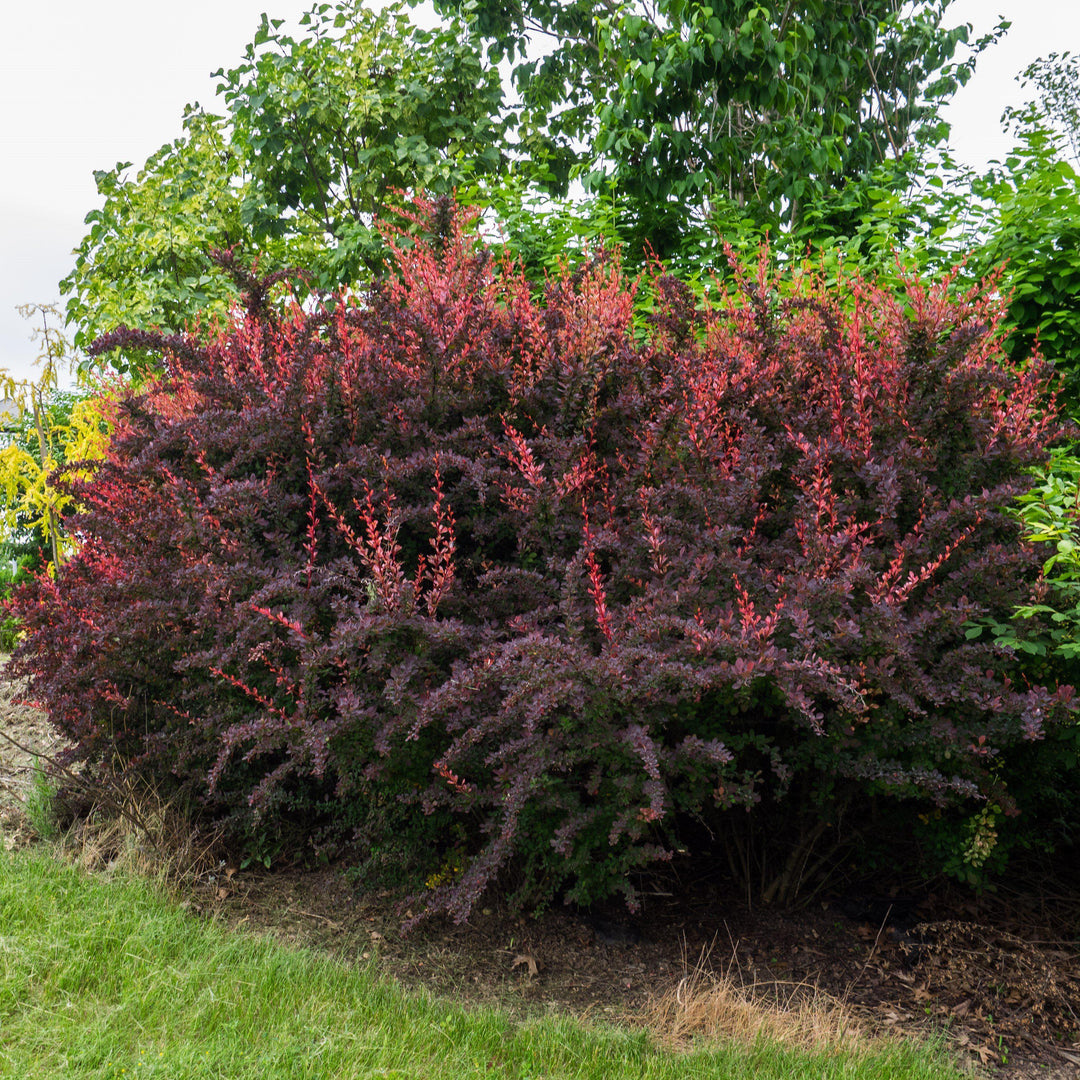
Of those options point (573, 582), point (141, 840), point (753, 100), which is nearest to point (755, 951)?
point (573, 582)

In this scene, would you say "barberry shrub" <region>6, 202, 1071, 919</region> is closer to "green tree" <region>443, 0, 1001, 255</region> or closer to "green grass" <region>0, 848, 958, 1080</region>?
"green grass" <region>0, 848, 958, 1080</region>

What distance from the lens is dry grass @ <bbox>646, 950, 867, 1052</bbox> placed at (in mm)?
2887

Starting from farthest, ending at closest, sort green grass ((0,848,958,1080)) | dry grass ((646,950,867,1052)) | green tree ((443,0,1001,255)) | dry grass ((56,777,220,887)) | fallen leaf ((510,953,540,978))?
green tree ((443,0,1001,255)) → dry grass ((56,777,220,887)) → fallen leaf ((510,953,540,978)) → dry grass ((646,950,867,1052)) → green grass ((0,848,958,1080))

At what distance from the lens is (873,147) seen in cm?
880

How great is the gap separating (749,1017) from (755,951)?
552 mm

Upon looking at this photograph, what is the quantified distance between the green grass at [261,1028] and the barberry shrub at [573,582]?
0.43m

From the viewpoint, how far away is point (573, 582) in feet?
10.0

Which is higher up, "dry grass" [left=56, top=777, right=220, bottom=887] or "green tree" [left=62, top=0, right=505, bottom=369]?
"green tree" [left=62, top=0, right=505, bottom=369]

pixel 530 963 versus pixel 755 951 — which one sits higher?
pixel 755 951

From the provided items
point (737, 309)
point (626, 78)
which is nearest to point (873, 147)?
point (626, 78)

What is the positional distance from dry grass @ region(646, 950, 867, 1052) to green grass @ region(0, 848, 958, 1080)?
0.06 meters

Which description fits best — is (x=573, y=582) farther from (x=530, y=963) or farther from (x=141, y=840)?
(x=141, y=840)

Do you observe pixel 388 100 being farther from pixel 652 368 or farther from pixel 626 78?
pixel 652 368

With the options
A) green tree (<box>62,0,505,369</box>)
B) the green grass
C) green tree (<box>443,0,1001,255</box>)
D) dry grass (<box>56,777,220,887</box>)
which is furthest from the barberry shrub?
green tree (<box>62,0,505,369</box>)
